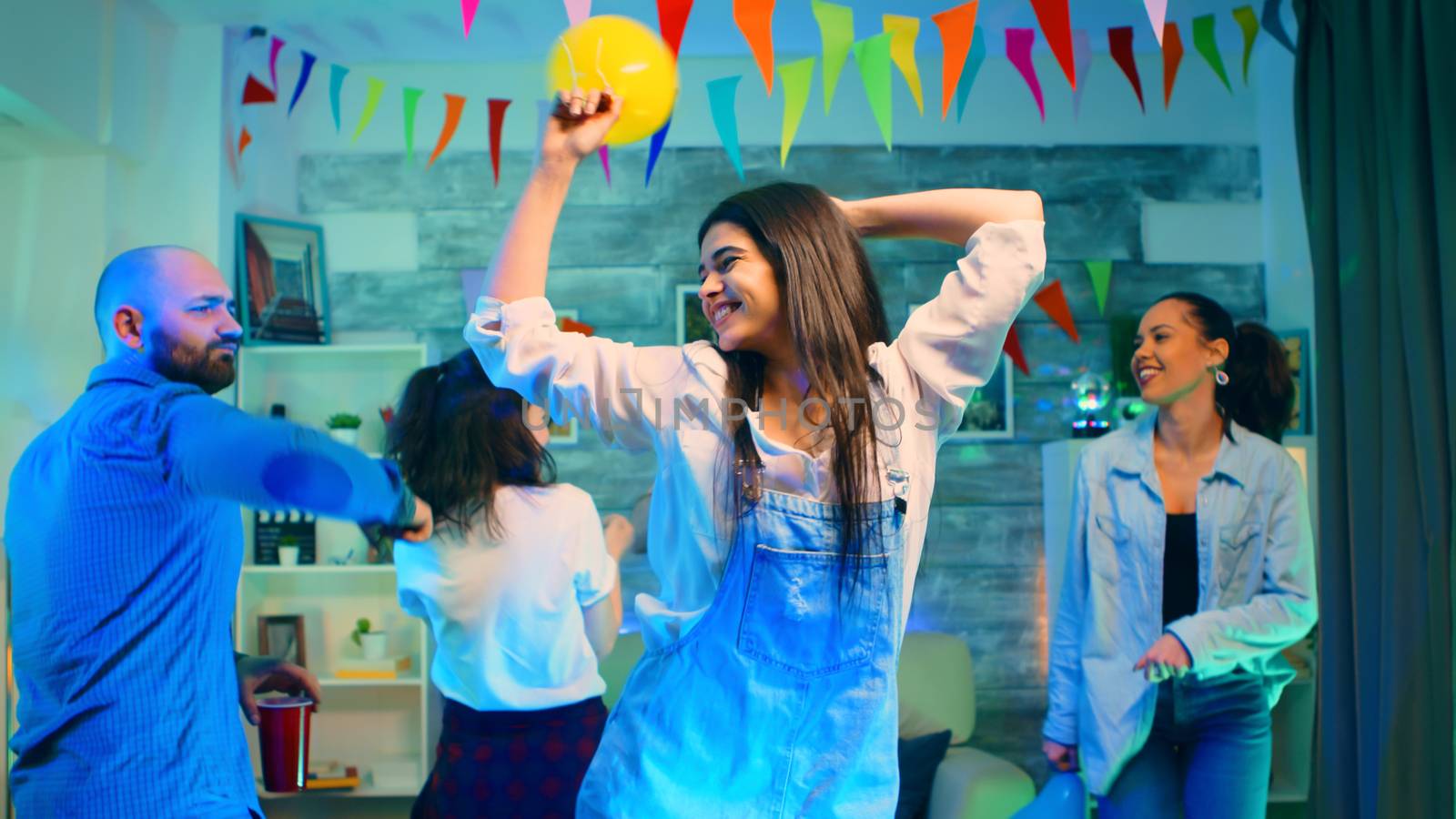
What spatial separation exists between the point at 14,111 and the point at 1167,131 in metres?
4.09

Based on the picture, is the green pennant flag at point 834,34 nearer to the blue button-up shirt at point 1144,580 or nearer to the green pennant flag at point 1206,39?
the green pennant flag at point 1206,39

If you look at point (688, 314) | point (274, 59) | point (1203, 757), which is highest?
point (274, 59)

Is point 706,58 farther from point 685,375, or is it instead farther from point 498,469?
point 685,375

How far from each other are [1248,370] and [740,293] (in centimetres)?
240

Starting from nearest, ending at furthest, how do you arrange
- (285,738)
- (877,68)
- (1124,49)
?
(285,738), (877,68), (1124,49)

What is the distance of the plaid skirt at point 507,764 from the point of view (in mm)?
2182

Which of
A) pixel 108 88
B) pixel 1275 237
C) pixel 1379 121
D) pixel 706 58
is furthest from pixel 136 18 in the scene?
pixel 1275 237

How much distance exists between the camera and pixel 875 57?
3689 mm

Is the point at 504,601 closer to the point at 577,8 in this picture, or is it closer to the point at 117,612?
the point at 117,612

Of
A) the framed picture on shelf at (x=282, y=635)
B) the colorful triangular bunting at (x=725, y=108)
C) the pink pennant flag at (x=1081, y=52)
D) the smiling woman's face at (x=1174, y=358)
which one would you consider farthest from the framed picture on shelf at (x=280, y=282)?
the smiling woman's face at (x=1174, y=358)

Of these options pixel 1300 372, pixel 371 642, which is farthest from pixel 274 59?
pixel 1300 372

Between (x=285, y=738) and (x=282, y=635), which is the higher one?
(x=285, y=738)

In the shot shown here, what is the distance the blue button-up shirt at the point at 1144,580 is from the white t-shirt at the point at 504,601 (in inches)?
50.5

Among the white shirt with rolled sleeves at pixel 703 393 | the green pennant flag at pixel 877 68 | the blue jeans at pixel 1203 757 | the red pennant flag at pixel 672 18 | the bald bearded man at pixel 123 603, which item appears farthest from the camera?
the green pennant flag at pixel 877 68
